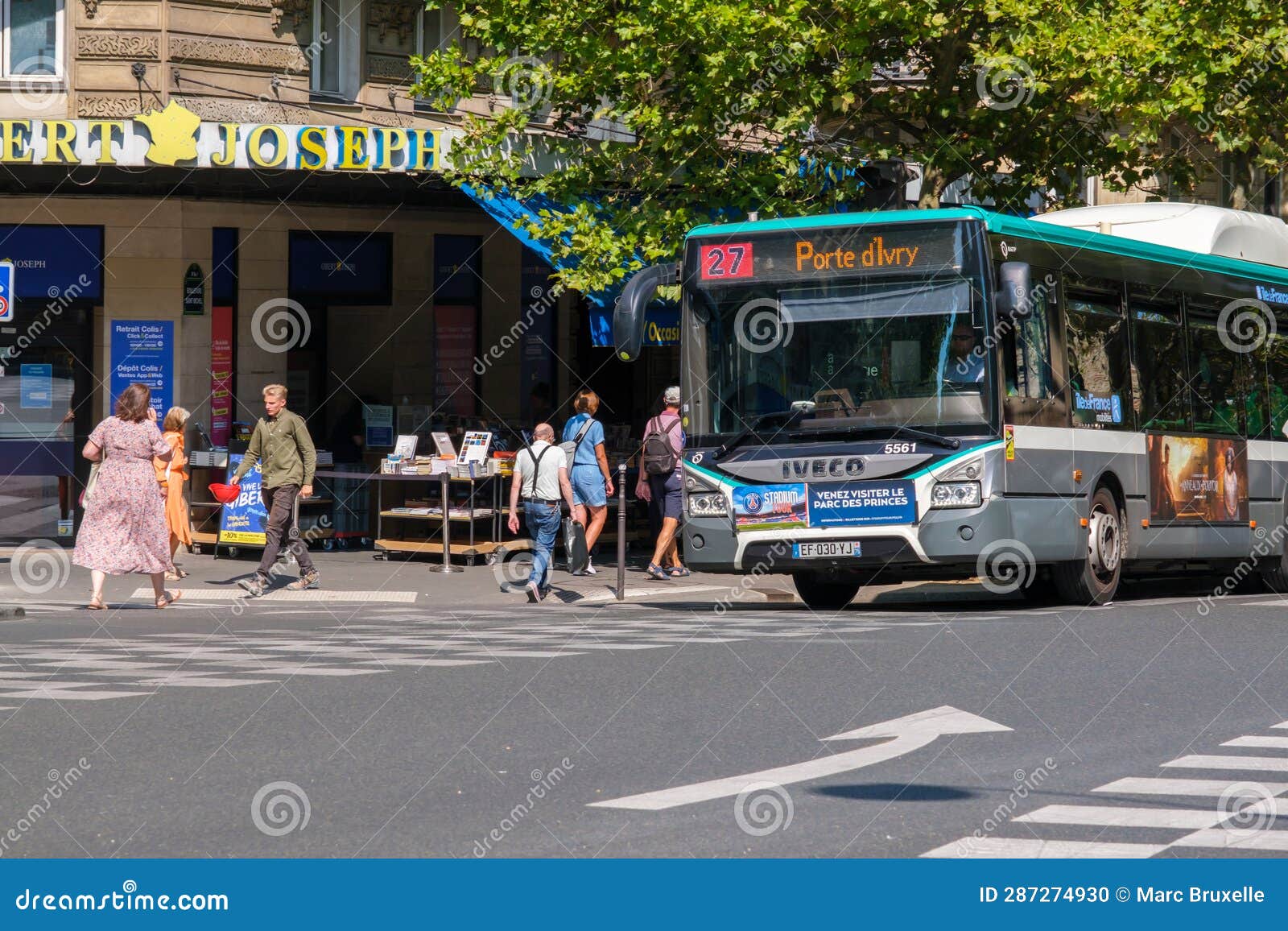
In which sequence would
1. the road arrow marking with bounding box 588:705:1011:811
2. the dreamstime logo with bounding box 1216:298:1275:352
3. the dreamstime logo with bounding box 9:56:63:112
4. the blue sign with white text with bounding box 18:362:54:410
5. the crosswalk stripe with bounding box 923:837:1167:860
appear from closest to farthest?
the crosswalk stripe with bounding box 923:837:1167:860, the road arrow marking with bounding box 588:705:1011:811, the dreamstime logo with bounding box 1216:298:1275:352, the dreamstime logo with bounding box 9:56:63:112, the blue sign with white text with bounding box 18:362:54:410

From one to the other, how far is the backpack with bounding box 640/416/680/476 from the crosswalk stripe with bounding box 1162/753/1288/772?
11.3m

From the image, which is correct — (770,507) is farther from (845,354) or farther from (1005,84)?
(1005,84)

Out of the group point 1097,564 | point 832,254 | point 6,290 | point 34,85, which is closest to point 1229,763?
point 832,254

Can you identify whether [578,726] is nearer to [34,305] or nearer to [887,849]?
[887,849]

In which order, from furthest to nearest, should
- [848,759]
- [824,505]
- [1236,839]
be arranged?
1. [824,505]
2. [848,759]
3. [1236,839]

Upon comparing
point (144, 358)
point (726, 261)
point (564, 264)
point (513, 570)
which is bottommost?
point (513, 570)

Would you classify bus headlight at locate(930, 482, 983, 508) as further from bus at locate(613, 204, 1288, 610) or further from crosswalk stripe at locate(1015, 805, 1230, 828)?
crosswalk stripe at locate(1015, 805, 1230, 828)

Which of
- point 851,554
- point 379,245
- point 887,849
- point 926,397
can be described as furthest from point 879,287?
point 379,245

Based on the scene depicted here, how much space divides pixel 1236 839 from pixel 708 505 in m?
9.03

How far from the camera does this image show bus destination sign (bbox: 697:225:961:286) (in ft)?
47.0

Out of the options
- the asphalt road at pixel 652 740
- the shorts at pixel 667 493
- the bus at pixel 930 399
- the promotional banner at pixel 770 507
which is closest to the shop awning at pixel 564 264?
the shorts at pixel 667 493

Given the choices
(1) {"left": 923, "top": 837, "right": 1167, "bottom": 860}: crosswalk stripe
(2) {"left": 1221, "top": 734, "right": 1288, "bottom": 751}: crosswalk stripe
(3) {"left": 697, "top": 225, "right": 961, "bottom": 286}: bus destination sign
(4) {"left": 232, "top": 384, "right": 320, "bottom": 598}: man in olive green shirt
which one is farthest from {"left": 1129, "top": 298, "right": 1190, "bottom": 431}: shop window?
(1) {"left": 923, "top": 837, "right": 1167, "bottom": 860}: crosswalk stripe

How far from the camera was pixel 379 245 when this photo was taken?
24375mm

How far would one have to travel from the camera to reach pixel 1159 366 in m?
16.4
